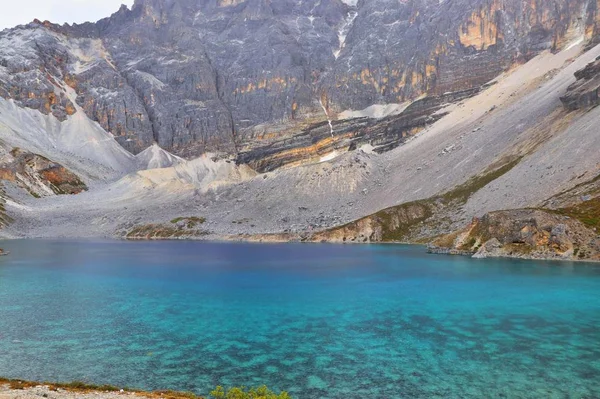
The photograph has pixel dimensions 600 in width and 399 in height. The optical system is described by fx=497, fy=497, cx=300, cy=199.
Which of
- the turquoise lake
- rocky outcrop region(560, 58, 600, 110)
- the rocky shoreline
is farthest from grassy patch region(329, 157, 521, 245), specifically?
the rocky shoreline

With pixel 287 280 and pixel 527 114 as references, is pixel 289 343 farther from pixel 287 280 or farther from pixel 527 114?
pixel 527 114

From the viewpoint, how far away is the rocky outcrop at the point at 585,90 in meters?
133

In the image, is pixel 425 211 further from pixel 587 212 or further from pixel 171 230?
pixel 171 230

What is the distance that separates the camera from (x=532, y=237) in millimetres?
87188

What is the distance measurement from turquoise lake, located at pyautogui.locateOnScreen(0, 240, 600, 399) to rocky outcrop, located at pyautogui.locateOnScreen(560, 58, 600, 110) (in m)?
75.5

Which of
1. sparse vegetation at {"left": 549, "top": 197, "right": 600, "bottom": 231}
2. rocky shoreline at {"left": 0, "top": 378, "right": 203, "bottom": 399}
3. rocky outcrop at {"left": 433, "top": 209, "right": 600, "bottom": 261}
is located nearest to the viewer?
rocky shoreline at {"left": 0, "top": 378, "right": 203, "bottom": 399}

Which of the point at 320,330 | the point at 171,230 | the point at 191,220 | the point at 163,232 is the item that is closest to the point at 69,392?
the point at 320,330

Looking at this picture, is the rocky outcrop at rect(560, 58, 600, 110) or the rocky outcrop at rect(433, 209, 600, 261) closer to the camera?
the rocky outcrop at rect(433, 209, 600, 261)

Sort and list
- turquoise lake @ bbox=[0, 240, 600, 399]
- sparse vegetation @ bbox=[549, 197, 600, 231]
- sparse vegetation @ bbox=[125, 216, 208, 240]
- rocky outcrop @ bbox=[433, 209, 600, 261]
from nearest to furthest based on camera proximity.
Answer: turquoise lake @ bbox=[0, 240, 600, 399] → rocky outcrop @ bbox=[433, 209, 600, 261] → sparse vegetation @ bbox=[549, 197, 600, 231] → sparse vegetation @ bbox=[125, 216, 208, 240]

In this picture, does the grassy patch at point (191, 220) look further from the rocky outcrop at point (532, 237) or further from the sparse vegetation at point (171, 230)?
the rocky outcrop at point (532, 237)

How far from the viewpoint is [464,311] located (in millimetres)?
47719

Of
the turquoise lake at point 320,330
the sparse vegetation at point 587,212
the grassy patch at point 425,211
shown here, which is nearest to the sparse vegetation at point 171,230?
the grassy patch at point 425,211

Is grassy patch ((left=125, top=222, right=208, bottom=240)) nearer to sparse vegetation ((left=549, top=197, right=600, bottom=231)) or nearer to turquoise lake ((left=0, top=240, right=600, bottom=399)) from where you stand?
turquoise lake ((left=0, top=240, right=600, bottom=399))

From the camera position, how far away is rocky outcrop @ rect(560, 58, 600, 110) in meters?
133
